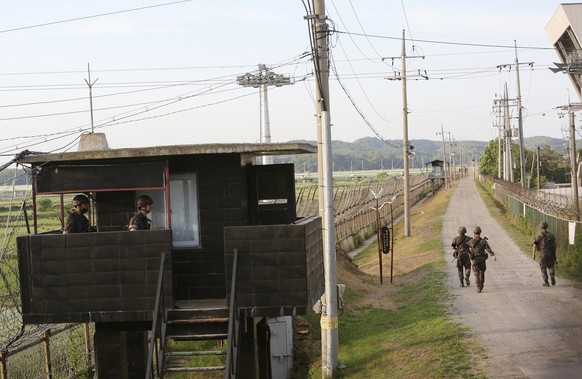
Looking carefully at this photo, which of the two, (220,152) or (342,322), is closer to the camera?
(220,152)

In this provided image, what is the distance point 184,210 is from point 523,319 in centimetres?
850

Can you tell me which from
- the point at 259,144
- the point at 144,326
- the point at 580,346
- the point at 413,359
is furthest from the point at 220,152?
the point at 580,346

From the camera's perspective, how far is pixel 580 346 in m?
16.0

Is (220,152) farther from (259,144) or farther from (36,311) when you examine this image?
(36,311)

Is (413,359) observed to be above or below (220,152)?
below

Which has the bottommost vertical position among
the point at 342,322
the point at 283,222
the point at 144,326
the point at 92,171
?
the point at 342,322

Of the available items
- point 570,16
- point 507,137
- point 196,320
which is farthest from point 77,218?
point 507,137

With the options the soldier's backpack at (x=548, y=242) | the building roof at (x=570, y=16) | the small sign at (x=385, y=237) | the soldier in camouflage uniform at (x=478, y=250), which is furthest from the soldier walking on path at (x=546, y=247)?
the building roof at (x=570, y=16)

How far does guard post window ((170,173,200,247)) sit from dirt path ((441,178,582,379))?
5167 millimetres

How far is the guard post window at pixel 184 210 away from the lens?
1445 cm

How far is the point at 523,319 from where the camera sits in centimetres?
1936

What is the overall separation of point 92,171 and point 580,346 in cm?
878

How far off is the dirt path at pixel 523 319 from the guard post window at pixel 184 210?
5167mm

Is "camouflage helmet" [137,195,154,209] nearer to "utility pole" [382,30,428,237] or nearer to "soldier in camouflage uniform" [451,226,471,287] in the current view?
"soldier in camouflage uniform" [451,226,471,287]
